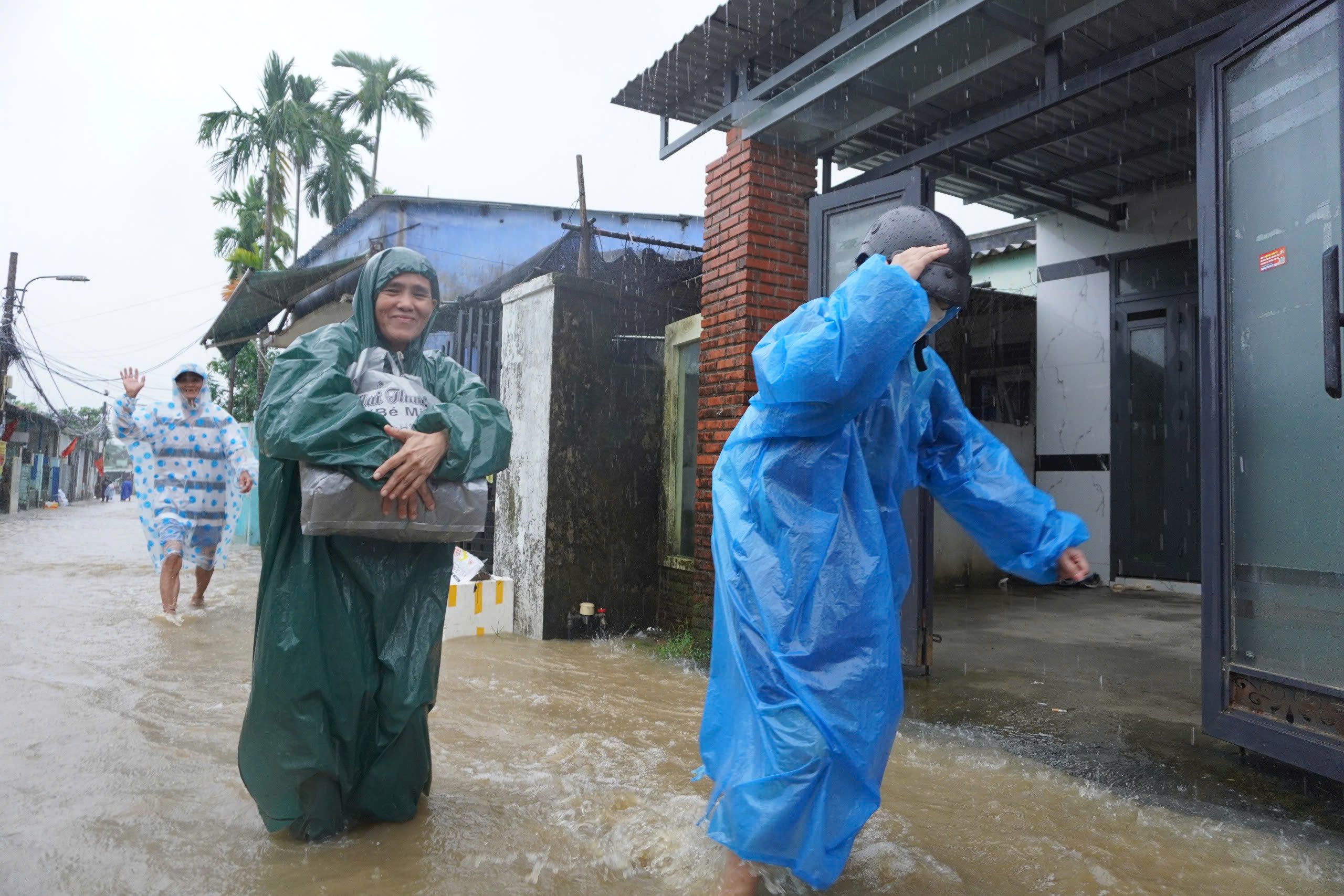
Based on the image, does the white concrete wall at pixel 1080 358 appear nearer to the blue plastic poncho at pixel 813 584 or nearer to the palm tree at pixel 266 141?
the blue plastic poncho at pixel 813 584

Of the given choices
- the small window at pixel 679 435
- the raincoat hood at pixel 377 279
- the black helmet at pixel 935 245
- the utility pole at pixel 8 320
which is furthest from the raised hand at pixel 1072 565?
the utility pole at pixel 8 320

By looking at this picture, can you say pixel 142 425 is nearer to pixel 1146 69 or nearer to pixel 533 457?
pixel 533 457

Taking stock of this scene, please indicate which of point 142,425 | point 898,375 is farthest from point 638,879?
point 142,425

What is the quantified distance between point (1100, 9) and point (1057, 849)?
3465 millimetres

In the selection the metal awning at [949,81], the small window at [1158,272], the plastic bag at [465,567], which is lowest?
the plastic bag at [465,567]

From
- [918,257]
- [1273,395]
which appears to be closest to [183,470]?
[918,257]

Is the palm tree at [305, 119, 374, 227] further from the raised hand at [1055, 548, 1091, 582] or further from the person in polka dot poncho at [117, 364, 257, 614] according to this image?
the raised hand at [1055, 548, 1091, 582]

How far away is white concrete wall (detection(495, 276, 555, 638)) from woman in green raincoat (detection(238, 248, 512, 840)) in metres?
3.14

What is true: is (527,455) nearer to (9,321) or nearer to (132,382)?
(132,382)

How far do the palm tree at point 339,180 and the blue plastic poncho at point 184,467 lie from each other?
64.1 feet

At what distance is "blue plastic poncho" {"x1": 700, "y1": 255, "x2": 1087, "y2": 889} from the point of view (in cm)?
195

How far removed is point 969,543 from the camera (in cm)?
876

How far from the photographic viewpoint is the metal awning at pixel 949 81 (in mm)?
4168

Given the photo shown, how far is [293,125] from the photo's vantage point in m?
21.6
